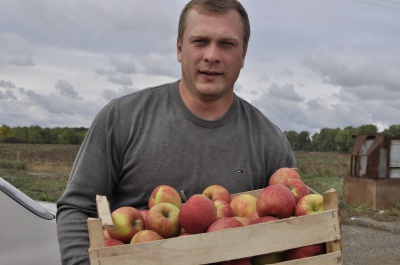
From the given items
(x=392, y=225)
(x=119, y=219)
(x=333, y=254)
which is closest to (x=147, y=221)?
(x=119, y=219)

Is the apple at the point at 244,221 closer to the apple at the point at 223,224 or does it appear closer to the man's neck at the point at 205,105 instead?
the apple at the point at 223,224

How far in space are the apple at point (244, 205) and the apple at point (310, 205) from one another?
0.20m

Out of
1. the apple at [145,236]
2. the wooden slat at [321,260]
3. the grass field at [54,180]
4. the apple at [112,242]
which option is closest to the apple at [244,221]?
the wooden slat at [321,260]

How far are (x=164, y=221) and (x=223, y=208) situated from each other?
0.29 metres

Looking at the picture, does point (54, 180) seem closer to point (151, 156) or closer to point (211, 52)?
point (151, 156)

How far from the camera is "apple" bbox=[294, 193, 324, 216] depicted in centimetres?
228

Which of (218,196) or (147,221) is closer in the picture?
(147,221)

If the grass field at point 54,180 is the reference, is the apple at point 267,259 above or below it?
above

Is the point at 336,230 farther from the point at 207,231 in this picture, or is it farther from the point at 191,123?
the point at 191,123

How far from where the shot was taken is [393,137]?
42.5 ft

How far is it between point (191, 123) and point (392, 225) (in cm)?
968

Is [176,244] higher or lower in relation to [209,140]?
lower

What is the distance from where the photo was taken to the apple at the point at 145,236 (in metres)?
2.08

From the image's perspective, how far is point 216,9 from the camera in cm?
283
